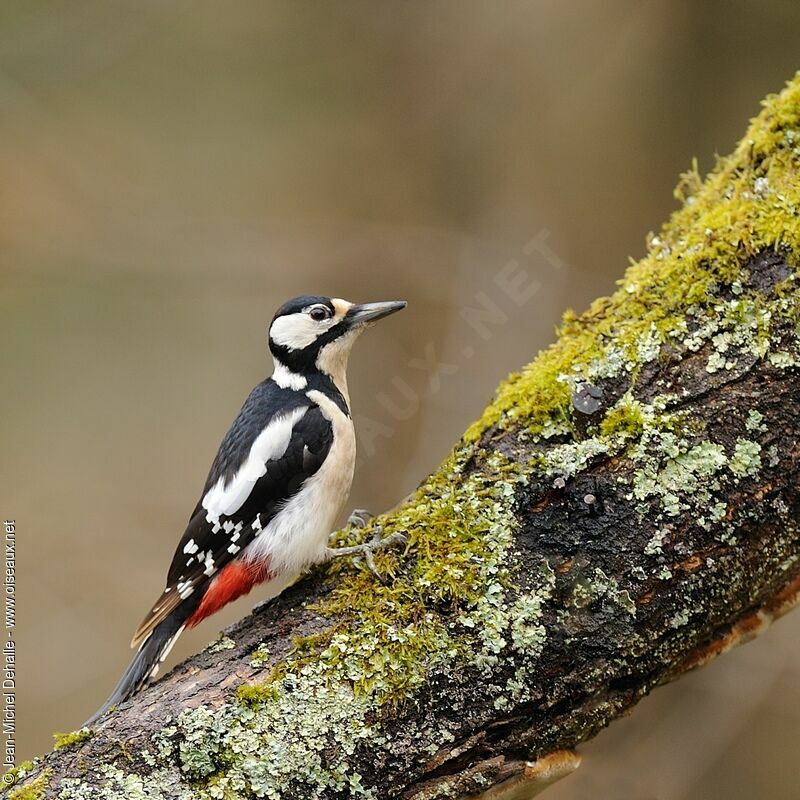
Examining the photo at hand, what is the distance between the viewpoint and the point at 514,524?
1.91 m

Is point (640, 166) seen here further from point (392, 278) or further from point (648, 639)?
point (648, 639)

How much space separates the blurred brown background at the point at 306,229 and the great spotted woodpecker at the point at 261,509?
1710mm

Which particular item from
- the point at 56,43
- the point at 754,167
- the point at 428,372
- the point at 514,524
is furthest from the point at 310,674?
the point at 56,43

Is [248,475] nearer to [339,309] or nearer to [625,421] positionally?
[339,309]

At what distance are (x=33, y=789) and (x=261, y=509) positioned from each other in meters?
0.98

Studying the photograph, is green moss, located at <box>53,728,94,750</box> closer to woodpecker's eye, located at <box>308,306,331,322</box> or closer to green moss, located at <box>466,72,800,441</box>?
green moss, located at <box>466,72,800,441</box>

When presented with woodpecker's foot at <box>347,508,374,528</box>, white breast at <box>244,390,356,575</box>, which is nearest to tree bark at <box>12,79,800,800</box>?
white breast at <box>244,390,356,575</box>

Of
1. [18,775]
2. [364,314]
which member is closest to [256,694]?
[18,775]

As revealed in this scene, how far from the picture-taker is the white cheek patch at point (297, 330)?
2.82 m

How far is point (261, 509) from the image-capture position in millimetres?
2506

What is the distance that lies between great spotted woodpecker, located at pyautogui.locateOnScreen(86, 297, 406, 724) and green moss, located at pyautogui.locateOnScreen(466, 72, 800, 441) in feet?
1.84

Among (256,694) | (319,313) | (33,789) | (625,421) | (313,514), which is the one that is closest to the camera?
(33,789)

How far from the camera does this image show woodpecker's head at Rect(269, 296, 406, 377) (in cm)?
281

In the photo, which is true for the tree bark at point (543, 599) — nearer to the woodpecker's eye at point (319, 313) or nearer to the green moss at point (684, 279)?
the green moss at point (684, 279)
